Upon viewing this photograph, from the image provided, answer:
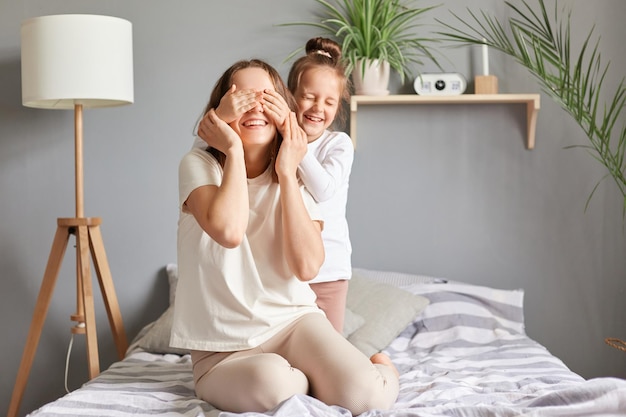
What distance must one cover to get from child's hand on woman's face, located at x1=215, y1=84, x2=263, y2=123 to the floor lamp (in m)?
1.07

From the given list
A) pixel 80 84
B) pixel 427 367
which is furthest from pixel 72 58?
pixel 427 367

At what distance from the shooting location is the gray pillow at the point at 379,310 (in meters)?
2.49

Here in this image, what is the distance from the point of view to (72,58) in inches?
107

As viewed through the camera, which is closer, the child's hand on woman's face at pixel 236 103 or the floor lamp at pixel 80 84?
the child's hand on woman's face at pixel 236 103

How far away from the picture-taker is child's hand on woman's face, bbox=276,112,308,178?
1843 millimetres

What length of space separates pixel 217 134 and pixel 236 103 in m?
0.09

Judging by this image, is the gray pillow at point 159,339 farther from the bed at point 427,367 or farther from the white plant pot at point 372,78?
the white plant pot at point 372,78

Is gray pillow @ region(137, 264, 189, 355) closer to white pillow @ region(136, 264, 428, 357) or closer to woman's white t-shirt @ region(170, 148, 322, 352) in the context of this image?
white pillow @ region(136, 264, 428, 357)

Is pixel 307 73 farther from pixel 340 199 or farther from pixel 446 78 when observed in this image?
pixel 446 78

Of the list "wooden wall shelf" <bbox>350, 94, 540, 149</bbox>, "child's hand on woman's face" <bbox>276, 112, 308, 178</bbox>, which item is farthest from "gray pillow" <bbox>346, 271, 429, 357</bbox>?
"child's hand on woman's face" <bbox>276, 112, 308, 178</bbox>

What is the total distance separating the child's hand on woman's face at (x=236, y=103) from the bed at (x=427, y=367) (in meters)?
0.66

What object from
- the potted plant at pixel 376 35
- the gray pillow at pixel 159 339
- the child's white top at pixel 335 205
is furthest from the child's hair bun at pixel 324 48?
the gray pillow at pixel 159 339

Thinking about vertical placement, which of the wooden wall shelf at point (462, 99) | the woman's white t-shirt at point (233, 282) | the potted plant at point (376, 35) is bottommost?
the woman's white t-shirt at point (233, 282)

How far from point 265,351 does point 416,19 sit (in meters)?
1.79
